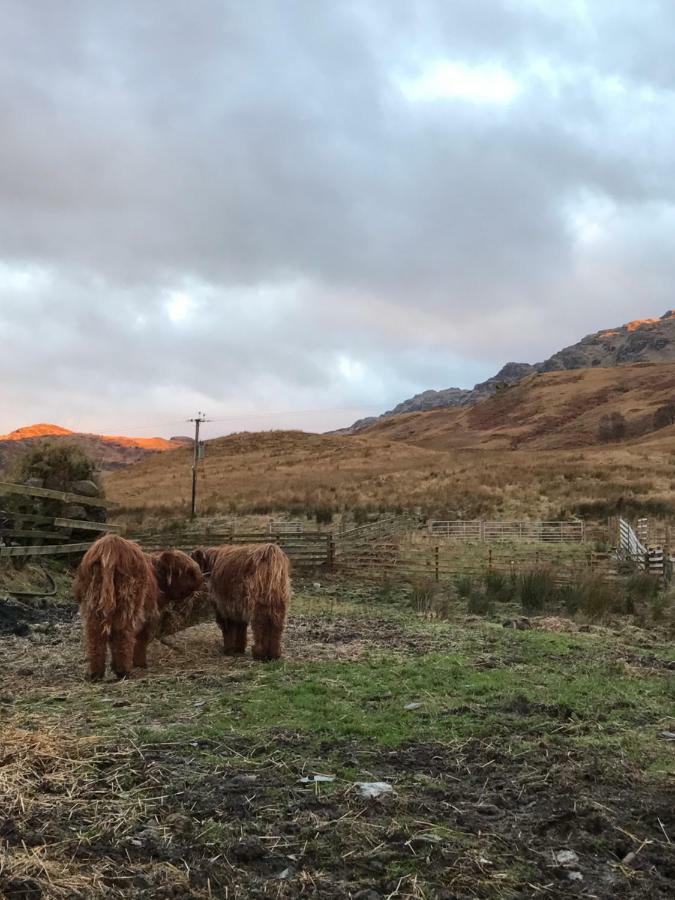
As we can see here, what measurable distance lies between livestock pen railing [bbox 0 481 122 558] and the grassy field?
5.46 meters

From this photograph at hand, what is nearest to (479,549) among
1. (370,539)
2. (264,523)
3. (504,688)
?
(370,539)

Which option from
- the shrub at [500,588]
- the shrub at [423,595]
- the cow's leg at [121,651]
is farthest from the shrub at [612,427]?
the cow's leg at [121,651]

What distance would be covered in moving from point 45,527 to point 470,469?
1638 inches

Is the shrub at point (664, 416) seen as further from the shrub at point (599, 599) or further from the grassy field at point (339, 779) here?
the grassy field at point (339, 779)

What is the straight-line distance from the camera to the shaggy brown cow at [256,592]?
804 centimetres

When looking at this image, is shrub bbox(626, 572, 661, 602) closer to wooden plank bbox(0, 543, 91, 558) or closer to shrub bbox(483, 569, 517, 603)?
shrub bbox(483, 569, 517, 603)

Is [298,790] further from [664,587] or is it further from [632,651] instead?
[664,587]

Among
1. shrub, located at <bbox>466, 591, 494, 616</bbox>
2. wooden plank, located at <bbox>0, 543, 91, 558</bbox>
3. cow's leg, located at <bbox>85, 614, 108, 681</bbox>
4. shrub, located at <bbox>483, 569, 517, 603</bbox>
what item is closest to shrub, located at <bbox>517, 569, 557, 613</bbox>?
shrub, located at <bbox>483, 569, 517, 603</bbox>

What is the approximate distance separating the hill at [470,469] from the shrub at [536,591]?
17600mm

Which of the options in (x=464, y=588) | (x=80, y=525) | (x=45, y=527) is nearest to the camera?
(x=80, y=525)

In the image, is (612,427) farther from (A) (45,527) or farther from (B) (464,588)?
(A) (45,527)

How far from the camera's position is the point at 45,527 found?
1546 centimetres

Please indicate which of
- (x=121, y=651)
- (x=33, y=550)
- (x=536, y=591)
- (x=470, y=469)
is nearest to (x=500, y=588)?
(x=536, y=591)

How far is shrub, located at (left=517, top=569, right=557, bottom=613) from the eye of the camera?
15.1 m
